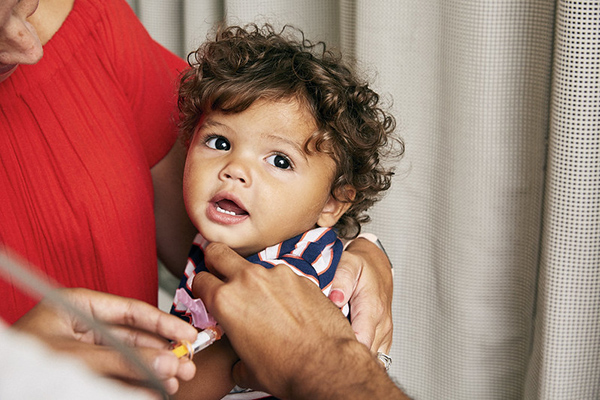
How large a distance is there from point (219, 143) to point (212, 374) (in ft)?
1.30

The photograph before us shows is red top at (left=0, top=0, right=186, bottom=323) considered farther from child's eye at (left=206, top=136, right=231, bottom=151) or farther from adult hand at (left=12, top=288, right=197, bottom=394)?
adult hand at (left=12, top=288, right=197, bottom=394)

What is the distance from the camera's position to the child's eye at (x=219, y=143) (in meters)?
1.04

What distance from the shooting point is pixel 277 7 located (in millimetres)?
1771

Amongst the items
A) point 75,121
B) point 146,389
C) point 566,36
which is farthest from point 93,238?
point 566,36

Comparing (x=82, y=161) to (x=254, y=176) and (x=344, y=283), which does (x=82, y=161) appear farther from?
(x=344, y=283)

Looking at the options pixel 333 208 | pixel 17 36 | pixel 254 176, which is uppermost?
pixel 17 36

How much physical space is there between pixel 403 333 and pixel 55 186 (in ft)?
3.96

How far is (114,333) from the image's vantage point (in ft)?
1.71

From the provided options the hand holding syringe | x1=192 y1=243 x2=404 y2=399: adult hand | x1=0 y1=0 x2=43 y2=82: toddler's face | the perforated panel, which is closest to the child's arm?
the hand holding syringe

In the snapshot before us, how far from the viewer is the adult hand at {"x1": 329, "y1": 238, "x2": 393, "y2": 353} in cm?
101

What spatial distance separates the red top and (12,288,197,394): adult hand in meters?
0.45

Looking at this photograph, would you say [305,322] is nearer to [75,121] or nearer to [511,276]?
[75,121]

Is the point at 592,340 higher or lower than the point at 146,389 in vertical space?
lower

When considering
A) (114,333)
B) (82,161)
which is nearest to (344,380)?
(114,333)
